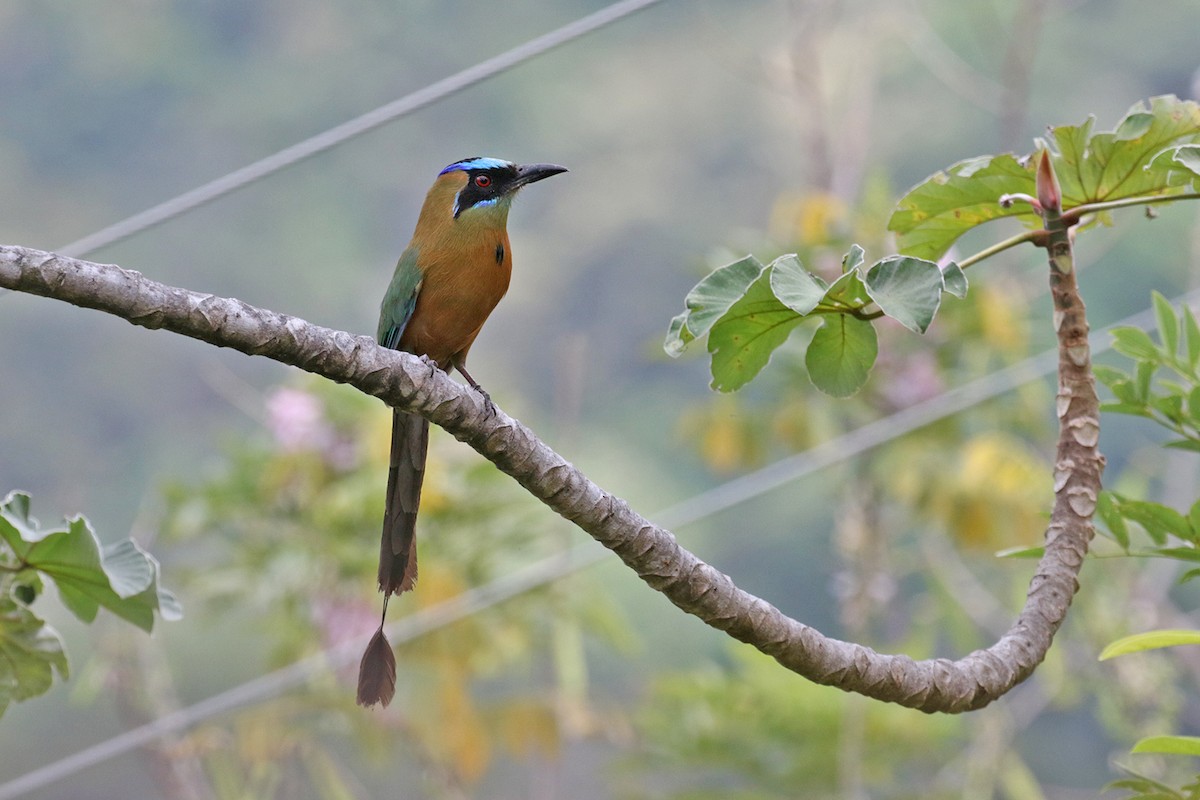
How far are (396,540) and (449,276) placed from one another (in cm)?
43

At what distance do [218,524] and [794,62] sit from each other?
78.7 inches

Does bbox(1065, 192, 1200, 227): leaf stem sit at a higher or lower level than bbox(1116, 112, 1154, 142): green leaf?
lower

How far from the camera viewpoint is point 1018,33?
3.72 metres

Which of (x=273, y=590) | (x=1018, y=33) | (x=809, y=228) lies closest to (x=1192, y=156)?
(x=809, y=228)

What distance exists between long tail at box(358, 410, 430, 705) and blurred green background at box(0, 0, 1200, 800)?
117 centimetres

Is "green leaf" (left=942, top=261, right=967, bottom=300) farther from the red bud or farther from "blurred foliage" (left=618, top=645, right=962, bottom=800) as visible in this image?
"blurred foliage" (left=618, top=645, right=962, bottom=800)

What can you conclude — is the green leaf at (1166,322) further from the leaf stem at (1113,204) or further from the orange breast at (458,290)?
the orange breast at (458,290)

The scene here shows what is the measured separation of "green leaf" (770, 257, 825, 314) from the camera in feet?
3.48

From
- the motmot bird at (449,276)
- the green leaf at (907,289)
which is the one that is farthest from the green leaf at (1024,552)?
the motmot bird at (449,276)

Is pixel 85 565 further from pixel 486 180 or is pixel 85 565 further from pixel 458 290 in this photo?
pixel 486 180

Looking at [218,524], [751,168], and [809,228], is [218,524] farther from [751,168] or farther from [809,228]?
[751,168]

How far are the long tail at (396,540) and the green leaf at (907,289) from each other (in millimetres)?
586

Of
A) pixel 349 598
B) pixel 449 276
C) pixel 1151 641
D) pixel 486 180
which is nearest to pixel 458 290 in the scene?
pixel 449 276

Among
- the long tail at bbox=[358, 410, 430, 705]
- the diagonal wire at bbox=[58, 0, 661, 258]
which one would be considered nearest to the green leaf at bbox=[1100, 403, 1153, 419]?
the long tail at bbox=[358, 410, 430, 705]
